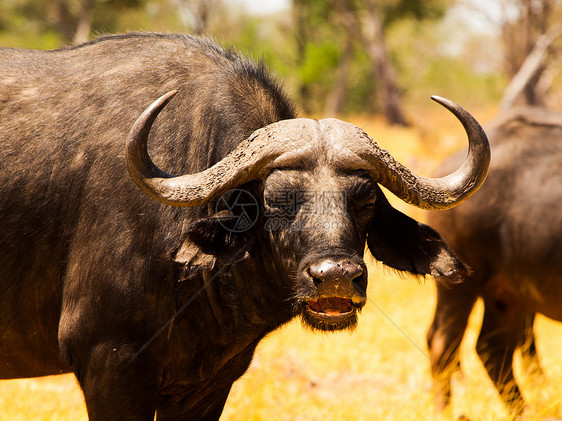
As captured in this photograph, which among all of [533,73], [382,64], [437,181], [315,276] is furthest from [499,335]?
[382,64]

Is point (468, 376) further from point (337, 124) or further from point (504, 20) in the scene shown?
point (504, 20)

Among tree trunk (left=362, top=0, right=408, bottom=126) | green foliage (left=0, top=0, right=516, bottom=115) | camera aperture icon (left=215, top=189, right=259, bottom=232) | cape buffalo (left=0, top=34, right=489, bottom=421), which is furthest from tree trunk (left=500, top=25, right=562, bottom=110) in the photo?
camera aperture icon (left=215, top=189, right=259, bottom=232)

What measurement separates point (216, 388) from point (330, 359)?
3.51 m

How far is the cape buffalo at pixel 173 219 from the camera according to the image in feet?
10.5

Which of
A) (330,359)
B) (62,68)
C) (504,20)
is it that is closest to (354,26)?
(504,20)

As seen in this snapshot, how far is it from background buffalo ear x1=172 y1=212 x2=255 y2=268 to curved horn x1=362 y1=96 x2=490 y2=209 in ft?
2.43

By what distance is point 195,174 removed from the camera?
3.24 m

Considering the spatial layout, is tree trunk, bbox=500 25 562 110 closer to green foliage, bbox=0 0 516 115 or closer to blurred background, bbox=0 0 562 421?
blurred background, bbox=0 0 562 421

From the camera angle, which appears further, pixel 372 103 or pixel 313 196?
pixel 372 103

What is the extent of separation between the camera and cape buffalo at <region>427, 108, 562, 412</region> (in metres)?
5.61

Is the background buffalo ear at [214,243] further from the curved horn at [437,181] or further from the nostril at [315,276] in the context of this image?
the curved horn at [437,181]

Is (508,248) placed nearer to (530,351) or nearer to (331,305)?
(530,351)

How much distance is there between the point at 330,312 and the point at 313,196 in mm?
550

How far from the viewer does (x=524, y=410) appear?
554 centimetres
